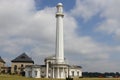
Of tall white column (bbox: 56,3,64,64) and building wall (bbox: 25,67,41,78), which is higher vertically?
tall white column (bbox: 56,3,64,64)

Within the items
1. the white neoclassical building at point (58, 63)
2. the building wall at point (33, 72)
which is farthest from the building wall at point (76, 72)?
the building wall at point (33, 72)

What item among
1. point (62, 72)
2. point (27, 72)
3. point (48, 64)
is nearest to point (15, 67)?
point (27, 72)

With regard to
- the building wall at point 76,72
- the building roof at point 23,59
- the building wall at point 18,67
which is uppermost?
the building roof at point 23,59

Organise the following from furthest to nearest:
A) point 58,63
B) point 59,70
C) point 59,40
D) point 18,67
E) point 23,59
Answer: point 23,59 → point 18,67 → point 59,70 → point 58,63 → point 59,40

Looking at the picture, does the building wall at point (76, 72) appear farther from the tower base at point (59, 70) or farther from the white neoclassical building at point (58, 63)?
the tower base at point (59, 70)

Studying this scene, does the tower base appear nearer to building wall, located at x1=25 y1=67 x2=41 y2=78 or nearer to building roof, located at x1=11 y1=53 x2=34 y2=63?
building wall, located at x1=25 y1=67 x2=41 y2=78

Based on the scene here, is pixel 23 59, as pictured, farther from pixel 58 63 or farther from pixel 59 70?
pixel 58 63

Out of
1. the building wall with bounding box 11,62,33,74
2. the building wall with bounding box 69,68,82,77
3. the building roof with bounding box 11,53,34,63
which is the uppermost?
the building roof with bounding box 11,53,34,63

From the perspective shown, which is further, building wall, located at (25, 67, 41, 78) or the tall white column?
building wall, located at (25, 67, 41, 78)

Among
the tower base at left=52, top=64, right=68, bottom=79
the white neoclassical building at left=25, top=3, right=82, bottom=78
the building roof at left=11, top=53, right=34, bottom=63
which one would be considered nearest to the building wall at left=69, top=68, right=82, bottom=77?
the white neoclassical building at left=25, top=3, right=82, bottom=78

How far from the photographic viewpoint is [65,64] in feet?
335

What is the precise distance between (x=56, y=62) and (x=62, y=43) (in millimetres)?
7077

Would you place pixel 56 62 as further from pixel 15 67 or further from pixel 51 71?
pixel 15 67

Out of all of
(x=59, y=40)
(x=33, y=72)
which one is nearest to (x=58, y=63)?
(x=59, y=40)
